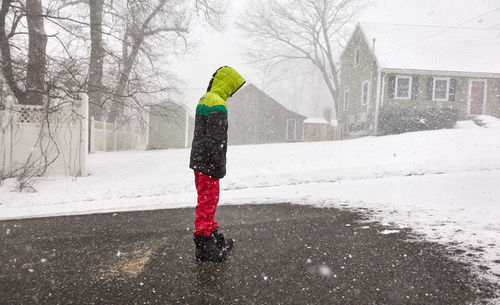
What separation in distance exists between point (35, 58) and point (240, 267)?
8610 mm

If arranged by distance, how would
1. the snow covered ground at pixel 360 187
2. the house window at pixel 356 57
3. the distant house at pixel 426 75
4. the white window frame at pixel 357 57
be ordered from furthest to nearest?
the house window at pixel 356 57
the white window frame at pixel 357 57
the distant house at pixel 426 75
the snow covered ground at pixel 360 187

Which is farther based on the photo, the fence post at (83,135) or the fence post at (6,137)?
the fence post at (83,135)

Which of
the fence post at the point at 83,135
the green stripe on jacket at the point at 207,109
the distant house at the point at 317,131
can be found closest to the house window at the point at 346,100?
the distant house at the point at 317,131

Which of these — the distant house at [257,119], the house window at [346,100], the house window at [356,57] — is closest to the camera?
the house window at [356,57]

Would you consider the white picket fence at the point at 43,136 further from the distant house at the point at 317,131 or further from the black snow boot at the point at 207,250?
the distant house at the point at 317,131

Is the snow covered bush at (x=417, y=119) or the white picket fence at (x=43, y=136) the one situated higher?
the snow covered bush at (x=417, y=119)

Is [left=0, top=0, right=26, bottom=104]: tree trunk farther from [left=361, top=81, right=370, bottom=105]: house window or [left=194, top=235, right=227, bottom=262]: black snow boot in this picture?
[left=361, top=81, right=370, bottom=105]: house window

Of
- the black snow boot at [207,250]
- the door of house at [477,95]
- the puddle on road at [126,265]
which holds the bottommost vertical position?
the puddle on road at [126,265]

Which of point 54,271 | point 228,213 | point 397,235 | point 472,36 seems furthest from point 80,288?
point 472,36

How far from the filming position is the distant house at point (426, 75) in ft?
61.8

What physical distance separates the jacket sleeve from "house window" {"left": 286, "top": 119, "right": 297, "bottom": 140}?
27.8 metres

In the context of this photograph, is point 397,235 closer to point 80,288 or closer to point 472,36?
point 80,288

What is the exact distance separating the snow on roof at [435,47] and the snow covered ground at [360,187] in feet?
31.6

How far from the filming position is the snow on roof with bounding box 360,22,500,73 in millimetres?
19047
